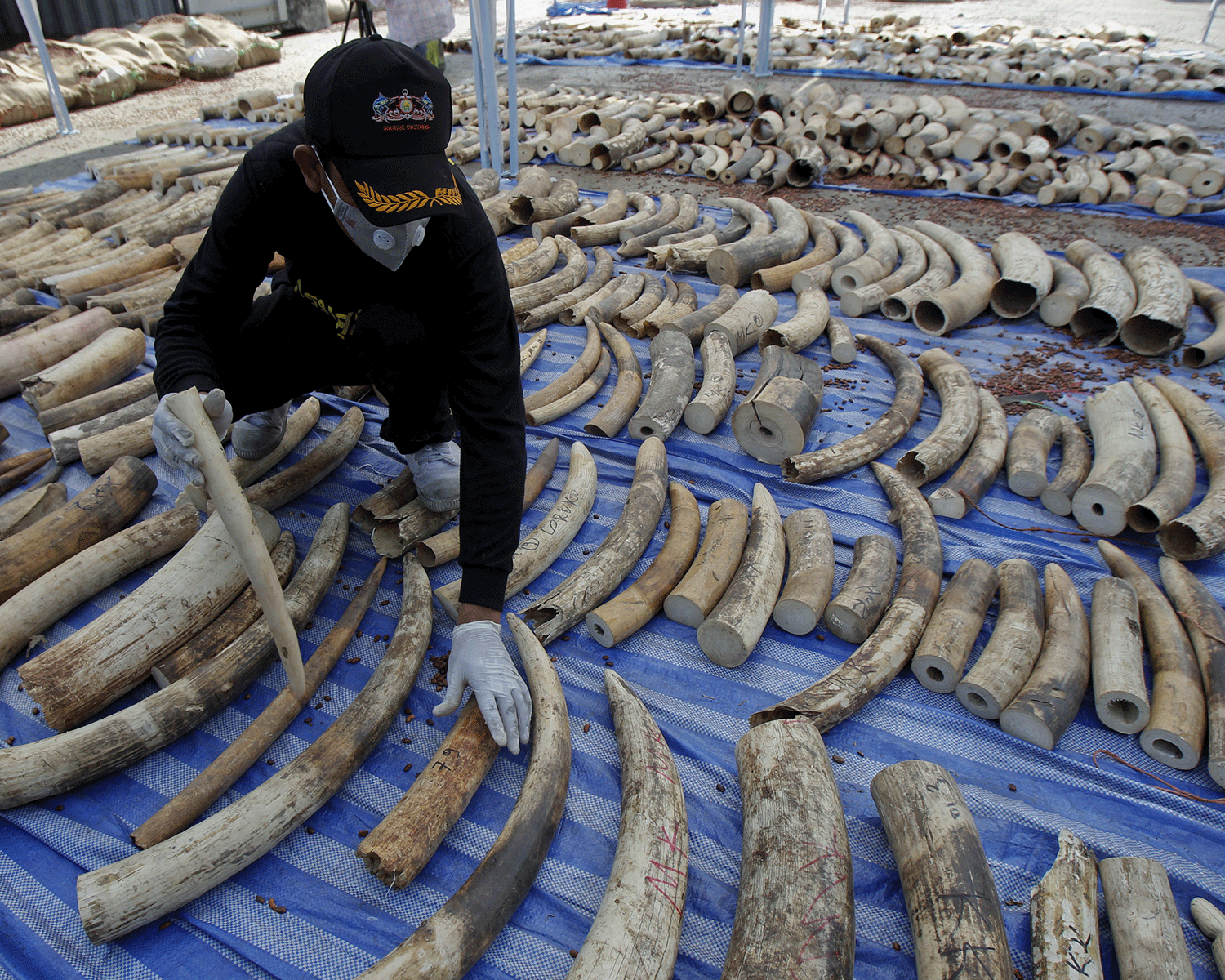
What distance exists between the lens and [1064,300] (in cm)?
512

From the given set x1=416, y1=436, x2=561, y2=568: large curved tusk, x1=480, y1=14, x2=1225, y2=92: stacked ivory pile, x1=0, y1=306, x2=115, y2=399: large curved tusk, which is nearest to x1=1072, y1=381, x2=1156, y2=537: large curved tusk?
x1=416, y1=436, x2=561, y2=568: large curved tusk

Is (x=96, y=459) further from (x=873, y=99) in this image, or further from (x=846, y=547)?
(x=873, y=99)

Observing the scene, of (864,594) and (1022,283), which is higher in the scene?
(1022,283)

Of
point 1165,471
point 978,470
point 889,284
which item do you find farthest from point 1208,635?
point 889,284

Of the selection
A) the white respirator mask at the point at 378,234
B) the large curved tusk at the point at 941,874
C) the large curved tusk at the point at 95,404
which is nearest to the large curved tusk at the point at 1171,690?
the large curved tusk at the point at 941,874

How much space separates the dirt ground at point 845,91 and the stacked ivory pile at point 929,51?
388 mm

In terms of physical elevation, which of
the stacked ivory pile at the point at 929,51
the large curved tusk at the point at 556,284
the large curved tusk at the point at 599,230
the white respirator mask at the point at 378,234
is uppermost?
the stacked ivory pile at the point at 929,51

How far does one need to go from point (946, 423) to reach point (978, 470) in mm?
400

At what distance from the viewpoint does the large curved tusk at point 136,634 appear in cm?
232

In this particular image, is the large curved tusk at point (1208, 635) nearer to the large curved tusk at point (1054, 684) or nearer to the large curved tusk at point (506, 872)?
the large curved tusk at point (1054, 684)

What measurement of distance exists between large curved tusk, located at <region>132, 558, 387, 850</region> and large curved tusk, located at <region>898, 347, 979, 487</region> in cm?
260

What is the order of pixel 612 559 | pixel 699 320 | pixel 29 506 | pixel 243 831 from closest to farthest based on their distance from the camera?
pixel 243 831, pixel 612 559, pixel 29 506, pixel 699 320

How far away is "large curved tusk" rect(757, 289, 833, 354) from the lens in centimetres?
467

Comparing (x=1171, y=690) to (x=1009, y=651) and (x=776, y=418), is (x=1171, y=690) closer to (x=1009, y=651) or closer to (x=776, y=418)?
(x=1009, y=651)
